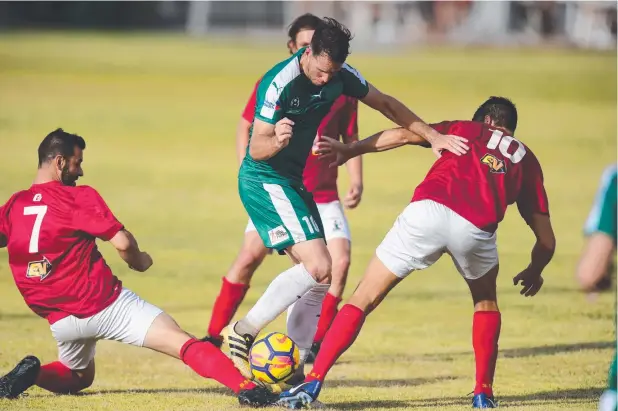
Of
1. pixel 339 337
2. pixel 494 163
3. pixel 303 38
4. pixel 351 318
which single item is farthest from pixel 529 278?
pixel 303 38

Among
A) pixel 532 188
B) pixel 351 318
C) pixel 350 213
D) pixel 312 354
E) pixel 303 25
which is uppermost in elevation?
pixel 303 25

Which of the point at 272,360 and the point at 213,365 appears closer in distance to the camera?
the point at 213,365

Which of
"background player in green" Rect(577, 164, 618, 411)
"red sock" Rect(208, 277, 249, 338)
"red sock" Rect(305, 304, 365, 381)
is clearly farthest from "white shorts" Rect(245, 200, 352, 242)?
"background player in green" Rect(577, 164, 618, 411)

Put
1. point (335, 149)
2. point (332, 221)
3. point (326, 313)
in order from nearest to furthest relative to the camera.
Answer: point (335, 149) → point (326, 313) → point (332, 221)

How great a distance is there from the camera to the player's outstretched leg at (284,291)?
770 cm

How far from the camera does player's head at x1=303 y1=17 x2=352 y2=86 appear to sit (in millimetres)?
7312

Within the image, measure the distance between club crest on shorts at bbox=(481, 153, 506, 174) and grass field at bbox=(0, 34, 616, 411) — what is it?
5.12 feet

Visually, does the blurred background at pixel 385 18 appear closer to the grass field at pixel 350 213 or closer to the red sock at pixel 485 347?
the grass field at pixel 350 213

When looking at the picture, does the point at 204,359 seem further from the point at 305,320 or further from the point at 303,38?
the point at 303,38

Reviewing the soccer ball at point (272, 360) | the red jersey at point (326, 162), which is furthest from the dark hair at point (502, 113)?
the red jersey at point (326, 162)

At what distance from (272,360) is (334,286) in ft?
6.58

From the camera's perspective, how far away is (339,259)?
962 centimetres

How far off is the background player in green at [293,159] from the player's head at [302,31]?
1459 millimetres

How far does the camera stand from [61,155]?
24.0ft
